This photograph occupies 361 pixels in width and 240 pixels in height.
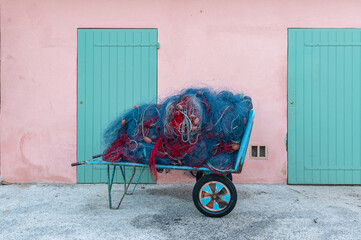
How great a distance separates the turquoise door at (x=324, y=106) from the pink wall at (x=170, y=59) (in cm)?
16

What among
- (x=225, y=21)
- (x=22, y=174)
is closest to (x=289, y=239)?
(x=225, y=21)

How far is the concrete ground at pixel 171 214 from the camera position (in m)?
3.08

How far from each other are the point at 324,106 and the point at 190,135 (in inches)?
113

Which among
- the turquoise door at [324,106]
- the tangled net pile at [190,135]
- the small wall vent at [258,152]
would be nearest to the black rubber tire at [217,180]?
the tangled net pile at [190,135]

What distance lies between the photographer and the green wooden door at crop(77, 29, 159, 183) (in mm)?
5078

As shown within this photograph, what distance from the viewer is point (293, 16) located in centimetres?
507

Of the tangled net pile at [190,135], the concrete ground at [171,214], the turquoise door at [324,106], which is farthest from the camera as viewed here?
the turquoise door at [324,106]

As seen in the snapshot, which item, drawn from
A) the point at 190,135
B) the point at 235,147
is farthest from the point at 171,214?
the point at 235,147

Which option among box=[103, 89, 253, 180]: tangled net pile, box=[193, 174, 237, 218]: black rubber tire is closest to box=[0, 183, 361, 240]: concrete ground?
box=[193, 174, 237, 218]: black rubber tire

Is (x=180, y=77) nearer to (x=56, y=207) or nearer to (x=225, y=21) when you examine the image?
(x=225, y=21)

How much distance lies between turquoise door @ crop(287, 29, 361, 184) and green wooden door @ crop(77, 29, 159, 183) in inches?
94.9

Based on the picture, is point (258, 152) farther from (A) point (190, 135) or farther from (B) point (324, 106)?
(A) point (190, 135)

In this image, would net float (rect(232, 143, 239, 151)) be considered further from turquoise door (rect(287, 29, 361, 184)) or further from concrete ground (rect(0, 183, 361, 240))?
turquoise door (rect(287, 29, 361, 184))

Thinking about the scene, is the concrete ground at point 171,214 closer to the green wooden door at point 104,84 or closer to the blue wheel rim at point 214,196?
the blue wheel rim at point 214,196
